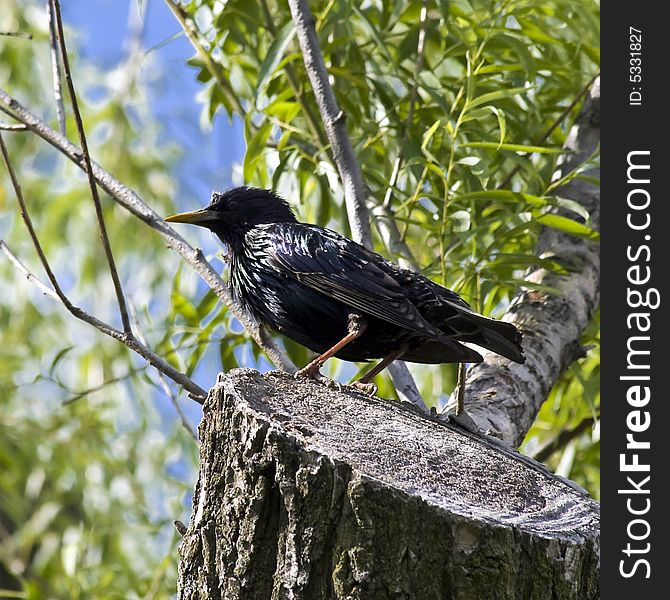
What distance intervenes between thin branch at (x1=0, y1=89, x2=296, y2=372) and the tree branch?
28.4 inches

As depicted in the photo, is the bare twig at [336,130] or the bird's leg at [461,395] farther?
the bare twig at [336,130]

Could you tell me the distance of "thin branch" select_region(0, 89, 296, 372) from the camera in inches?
147

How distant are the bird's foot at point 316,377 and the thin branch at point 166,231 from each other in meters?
0.23

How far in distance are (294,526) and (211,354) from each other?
3.59 m

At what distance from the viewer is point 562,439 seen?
5.32 m

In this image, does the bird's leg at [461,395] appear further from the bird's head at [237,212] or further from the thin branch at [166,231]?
the bird's head at [237,212]

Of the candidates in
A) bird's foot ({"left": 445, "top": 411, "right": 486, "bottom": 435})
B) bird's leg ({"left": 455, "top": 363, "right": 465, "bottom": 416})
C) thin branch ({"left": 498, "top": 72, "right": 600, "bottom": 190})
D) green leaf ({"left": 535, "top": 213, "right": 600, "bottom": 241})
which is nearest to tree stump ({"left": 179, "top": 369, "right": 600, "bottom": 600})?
bird's foot ({"left": 445, "top": 411, "right": 486, "bottom": 435})

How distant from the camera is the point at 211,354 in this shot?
5.75m

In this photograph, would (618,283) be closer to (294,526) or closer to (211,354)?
(294,526)

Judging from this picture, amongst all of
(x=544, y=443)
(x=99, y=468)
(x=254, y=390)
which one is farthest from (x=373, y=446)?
(x=99, y=468)

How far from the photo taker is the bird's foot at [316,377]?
3.04 metres

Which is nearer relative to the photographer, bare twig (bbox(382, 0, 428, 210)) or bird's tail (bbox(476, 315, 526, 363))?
bird's tail (bbox(476, 315, 526, 363))

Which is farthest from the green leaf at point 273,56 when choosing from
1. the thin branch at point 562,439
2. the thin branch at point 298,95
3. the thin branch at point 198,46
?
the thin branch at point 562,439

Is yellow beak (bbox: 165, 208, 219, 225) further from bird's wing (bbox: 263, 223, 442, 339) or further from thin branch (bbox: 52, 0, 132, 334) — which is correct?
thin branch (bbox: 52, 0, 132, 334)
